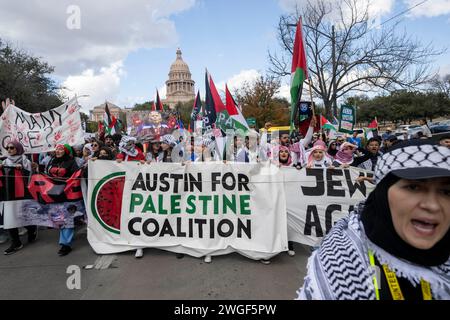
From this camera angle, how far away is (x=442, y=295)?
0.95m

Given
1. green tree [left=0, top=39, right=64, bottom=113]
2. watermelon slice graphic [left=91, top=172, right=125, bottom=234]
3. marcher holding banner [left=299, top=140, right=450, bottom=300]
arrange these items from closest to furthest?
marcher holding banner [left=299, top=140, right=450, bottom=300] → watermelon slice graphic [left=91, top=172, right=125, bottom=234] → green tree [left=0, top=39, right=64, bottom=113]

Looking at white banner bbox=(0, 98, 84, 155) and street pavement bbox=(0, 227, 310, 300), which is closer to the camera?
street pavement bbox=(0, 227, 310, 300)

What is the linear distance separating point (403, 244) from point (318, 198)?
9.51ft

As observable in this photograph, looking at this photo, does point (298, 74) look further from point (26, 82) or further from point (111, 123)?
point (26, 82)

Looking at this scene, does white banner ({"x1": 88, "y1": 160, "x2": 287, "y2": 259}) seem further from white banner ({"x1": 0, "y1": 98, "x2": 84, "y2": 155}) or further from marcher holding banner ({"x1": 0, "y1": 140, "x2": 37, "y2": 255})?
marcher holding banner ({"x1": 0, "y1": 140, "x2": 37, "y2": 255})

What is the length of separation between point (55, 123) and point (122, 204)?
2255 millimetres

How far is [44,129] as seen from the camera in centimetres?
475

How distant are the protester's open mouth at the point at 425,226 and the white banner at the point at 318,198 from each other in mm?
2865

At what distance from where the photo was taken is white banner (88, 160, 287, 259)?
3.66 meters

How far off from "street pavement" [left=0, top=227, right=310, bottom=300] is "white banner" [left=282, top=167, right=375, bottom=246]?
1.28 feet

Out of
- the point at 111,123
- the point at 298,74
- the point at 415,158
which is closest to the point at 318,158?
the point at 298,74

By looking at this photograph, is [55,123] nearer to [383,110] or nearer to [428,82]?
[428,82]

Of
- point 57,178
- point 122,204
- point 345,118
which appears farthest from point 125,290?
point 345,118

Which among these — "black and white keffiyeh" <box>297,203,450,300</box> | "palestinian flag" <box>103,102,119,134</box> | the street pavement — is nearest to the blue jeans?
the street pavement
